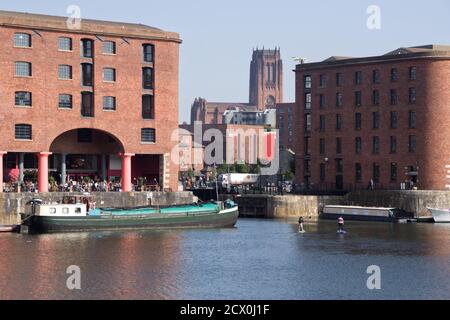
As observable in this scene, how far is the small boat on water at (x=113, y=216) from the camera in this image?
10231cm

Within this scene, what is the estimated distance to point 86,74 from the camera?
11619cm

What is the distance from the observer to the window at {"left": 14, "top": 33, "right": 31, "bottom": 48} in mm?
111438

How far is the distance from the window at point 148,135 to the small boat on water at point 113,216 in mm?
11273

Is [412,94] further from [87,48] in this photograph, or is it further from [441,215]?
[87,48]

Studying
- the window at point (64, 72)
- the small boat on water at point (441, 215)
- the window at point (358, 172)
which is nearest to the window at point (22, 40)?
the window at point (64, 72)

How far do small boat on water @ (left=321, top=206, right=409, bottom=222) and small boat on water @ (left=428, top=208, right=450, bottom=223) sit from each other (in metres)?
4.50

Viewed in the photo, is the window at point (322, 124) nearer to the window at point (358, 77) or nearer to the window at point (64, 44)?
the window at point (358, 77)

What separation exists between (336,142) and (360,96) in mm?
7426

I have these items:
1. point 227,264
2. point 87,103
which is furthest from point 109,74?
point 227,264
